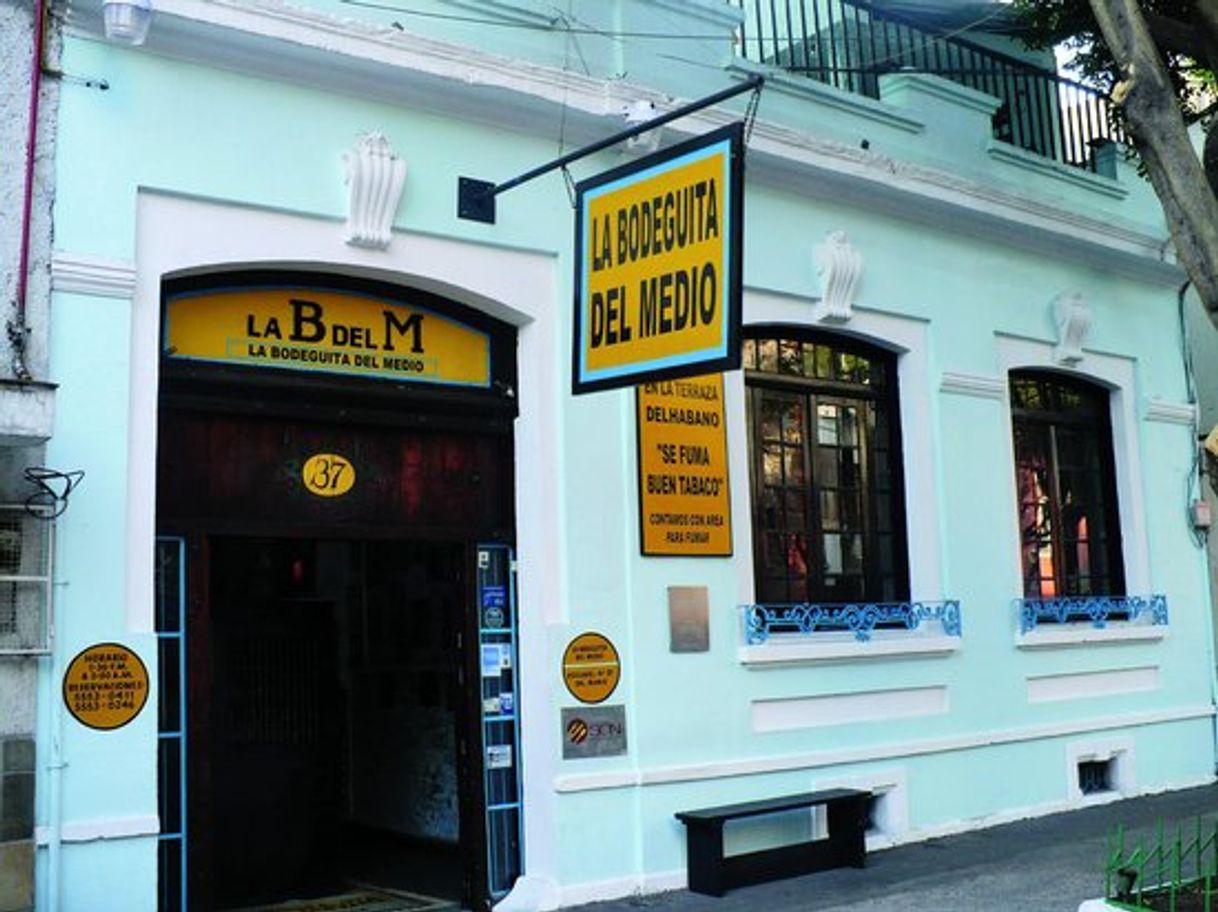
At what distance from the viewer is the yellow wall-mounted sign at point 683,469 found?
29.6 ft

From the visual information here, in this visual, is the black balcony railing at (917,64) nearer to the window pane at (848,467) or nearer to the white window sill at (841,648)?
the window pane at (848,467)

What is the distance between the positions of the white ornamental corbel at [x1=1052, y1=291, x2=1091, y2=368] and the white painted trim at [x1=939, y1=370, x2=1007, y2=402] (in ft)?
3.22

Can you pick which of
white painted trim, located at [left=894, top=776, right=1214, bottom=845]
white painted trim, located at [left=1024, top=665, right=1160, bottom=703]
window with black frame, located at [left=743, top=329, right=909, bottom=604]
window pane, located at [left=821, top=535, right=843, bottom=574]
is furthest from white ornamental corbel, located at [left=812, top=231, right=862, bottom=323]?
white painted trim, located at [left=894, top=776, right=1214, bottom=845]

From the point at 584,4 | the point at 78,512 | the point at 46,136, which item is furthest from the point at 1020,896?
the point at 46,136

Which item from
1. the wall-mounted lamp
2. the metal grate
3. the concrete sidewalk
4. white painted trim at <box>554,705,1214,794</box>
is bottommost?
the concrete sidewalk

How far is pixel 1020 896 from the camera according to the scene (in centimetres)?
822

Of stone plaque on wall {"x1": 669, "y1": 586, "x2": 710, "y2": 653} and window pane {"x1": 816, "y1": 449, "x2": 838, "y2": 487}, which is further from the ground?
window pane {"x1": 816, "y1": 449, "x2": 838, "y2": 487}

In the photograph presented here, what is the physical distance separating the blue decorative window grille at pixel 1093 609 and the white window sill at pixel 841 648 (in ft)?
3.36

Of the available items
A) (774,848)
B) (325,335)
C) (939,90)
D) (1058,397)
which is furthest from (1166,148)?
(1058,397)

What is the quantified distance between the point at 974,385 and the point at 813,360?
1.63 m

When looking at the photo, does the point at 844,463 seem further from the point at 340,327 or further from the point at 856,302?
the point at 340,327

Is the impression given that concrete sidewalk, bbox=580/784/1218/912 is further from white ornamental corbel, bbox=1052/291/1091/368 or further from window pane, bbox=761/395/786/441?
white ornamental corbel, bbox=1052/291/1091/368

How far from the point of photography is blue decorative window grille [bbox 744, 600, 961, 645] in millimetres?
9453

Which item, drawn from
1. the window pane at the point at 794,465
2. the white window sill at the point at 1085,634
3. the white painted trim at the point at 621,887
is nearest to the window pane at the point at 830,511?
the window pane at the point at 794,465
